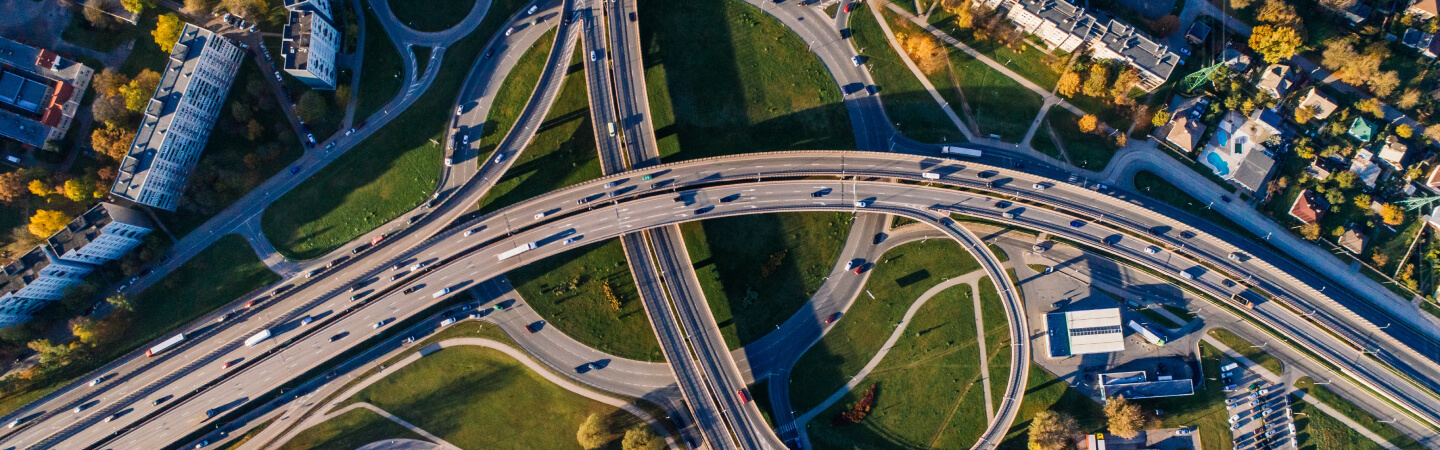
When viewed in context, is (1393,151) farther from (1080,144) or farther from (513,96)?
(513,96)

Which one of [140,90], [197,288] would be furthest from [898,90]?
[140,90]

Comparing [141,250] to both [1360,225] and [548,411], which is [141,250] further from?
[1360,225]

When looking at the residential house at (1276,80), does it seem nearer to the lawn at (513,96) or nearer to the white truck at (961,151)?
the white truck at (961,151)

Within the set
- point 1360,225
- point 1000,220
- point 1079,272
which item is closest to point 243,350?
point 1000,220

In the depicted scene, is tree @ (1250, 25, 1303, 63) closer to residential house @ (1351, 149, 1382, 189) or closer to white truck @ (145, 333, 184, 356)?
residential house @ (1351, 149, 1382, 189)

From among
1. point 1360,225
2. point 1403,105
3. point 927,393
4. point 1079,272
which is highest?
point 1403,105
